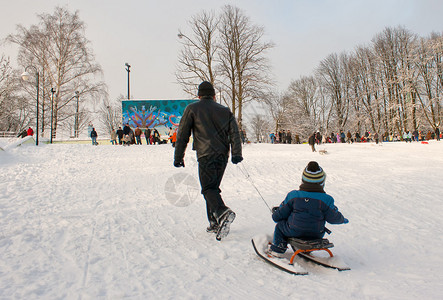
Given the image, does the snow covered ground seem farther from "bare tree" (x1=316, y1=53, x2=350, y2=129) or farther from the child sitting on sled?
"bare tree" (x1=316, y1=53, x2=350, y2=129)

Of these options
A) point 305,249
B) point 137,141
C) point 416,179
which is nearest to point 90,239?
point 305,249

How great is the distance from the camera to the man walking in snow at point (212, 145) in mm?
3518

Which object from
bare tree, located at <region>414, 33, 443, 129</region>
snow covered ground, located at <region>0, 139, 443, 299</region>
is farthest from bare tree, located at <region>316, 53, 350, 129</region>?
snow covered ground, located at <region>0, 139, 443, 299</region>

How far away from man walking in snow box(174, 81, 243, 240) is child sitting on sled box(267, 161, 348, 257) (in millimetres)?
753

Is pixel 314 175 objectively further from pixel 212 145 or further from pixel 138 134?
pixel 138 134

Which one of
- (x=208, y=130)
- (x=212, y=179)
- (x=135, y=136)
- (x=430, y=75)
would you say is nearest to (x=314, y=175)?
(x=212, y=179)

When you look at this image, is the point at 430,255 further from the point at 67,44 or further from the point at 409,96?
the point at 409,96

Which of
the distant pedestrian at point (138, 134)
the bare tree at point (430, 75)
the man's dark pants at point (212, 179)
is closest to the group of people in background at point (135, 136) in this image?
the distant pedestrian at point (138, 134)

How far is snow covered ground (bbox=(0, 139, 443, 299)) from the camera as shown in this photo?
Answer: 7.86 ft

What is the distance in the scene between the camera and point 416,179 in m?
9.34

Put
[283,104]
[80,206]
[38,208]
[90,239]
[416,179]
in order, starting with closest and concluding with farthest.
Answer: [90,239]
[38,208]
[80,206]
[416,179]
[283,104]

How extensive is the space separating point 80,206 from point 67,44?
27759mm

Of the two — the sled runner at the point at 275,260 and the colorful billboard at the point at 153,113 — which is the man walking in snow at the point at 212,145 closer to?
the sled runner at the point at 275,260

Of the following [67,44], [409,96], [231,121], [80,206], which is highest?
[67,44]
